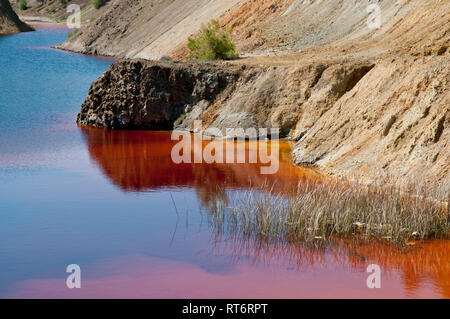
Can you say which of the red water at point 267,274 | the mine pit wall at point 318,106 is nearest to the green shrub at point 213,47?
the mine pit wall at point 318,106

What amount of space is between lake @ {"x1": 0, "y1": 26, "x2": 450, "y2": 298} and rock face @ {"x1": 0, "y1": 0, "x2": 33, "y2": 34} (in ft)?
181

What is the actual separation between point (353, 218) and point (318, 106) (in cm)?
928

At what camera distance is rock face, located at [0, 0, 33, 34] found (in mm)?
74812

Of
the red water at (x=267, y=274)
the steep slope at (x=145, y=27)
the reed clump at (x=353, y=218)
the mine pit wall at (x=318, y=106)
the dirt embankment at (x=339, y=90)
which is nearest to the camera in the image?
the red water at (x=267, y=274)

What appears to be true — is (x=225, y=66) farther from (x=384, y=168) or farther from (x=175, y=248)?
(x=175, y=248)

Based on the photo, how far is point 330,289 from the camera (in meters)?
10.7

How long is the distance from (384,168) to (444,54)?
4.07m

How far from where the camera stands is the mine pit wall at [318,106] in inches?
639

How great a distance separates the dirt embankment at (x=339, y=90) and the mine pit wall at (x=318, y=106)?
0.11 ft

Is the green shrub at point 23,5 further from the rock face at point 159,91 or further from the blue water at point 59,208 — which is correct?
the rock face at point 159,91

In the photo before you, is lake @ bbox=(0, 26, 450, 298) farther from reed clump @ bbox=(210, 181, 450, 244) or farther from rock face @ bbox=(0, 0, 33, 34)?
rock face @ bbox=(0, 0, 33, 34)

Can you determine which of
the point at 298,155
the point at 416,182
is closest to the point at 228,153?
the point at 298,155

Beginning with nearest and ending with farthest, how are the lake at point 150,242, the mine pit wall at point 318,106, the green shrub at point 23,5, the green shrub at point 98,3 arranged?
the lake at point 150,242, the mine pit wall at point 318,106, the green shrub at point 98,3, the green shrub at point 23,5

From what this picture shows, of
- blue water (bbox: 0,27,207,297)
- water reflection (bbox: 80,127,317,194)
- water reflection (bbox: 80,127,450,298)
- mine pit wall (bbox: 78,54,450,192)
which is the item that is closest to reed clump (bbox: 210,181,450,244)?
water reflection (bbox: 80,127,450,298)
